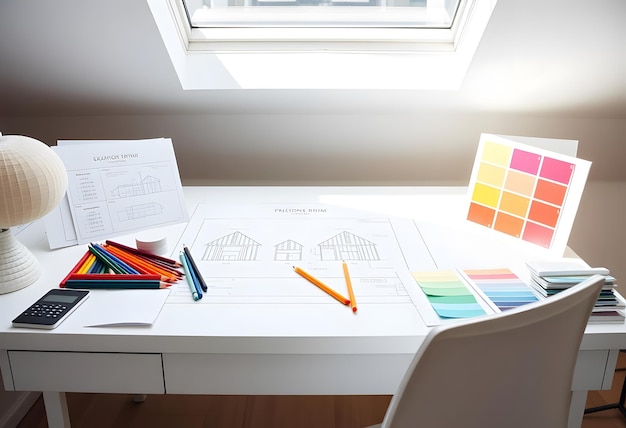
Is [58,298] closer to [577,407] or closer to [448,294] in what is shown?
[448,294]

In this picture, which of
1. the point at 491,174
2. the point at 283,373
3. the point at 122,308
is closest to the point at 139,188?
the point at 122,308

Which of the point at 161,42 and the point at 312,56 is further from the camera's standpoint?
the point at 312,56

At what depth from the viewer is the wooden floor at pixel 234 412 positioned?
1.79 meters

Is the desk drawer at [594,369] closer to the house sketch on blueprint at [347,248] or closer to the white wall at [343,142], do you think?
the house sketch on blueprint at [347,248]

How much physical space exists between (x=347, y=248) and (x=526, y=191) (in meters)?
0.48

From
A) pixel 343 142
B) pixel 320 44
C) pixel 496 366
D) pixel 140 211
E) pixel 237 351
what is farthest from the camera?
pixel 343 142

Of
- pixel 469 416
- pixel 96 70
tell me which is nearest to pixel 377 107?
pixel 96 70

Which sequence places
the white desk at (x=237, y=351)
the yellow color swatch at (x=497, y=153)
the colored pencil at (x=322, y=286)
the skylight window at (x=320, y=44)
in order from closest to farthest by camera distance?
the white desk at (x=237, y=351), the colored pencil at (x=322, y=286), the yellow color swatch at (x=497, y=153), the skylight window at (x=320, y=44)

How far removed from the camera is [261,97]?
174 centimetres

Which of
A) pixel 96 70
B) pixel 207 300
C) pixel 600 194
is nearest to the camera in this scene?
pixel 207 300

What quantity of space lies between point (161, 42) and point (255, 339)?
0.93 m

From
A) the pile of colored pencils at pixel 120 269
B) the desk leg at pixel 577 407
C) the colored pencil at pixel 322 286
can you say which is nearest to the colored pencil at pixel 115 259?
the pile of colored pencils at pixel 120 269

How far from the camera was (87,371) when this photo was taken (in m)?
1.02

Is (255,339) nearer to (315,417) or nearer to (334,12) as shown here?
(315,417)
